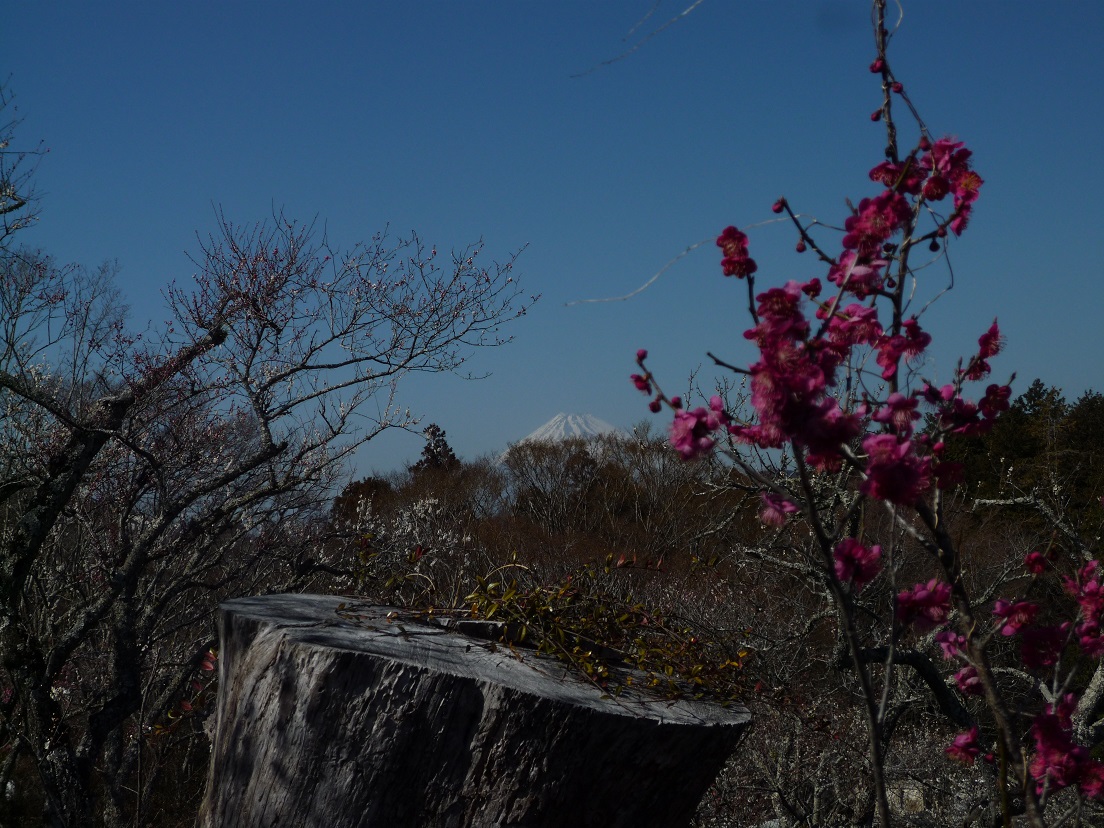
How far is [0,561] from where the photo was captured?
420 centimetres

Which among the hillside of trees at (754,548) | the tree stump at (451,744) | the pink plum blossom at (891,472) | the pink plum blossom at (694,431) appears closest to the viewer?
the pink plum blossom at (891,472)

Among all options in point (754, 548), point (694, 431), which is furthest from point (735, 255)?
point (754, 548)

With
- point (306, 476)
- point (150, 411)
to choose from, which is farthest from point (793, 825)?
point (150, 411)

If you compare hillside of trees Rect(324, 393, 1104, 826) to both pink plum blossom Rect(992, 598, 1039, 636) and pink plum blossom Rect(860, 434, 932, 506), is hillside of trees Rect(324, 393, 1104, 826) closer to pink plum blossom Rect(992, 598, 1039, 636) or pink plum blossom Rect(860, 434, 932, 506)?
pink plum blossom Rect(992, 598, 1039, 636)

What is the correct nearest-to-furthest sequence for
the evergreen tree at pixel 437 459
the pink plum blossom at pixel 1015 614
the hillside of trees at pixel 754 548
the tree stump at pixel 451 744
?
the pink plum blossom at pixel 1015 614, the tree stump at pixel 451 744, the hillside of trees at pixel 754 548, the evergreen tree at pixel 437 459

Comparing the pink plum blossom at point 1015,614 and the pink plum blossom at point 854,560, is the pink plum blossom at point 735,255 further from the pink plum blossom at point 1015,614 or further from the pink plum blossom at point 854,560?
the pink plum blossom at point 1015,614

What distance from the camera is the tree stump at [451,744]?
1.87 meters

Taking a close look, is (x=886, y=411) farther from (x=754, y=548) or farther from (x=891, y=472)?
(x=754, y=548)

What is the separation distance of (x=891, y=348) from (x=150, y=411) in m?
6.27

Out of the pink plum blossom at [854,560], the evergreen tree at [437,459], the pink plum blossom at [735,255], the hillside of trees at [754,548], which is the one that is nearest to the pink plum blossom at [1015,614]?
the pink plum blossom at [854,560]

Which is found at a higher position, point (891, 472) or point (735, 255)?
point (735, 255)

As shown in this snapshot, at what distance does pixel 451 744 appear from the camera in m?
1.90

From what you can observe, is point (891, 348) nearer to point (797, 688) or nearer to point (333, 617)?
point (333, 617)

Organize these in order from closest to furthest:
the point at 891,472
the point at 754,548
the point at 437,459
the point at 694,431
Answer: the point at 891,472, the point at 694,431, the point at 754,548, the point at 437,459
